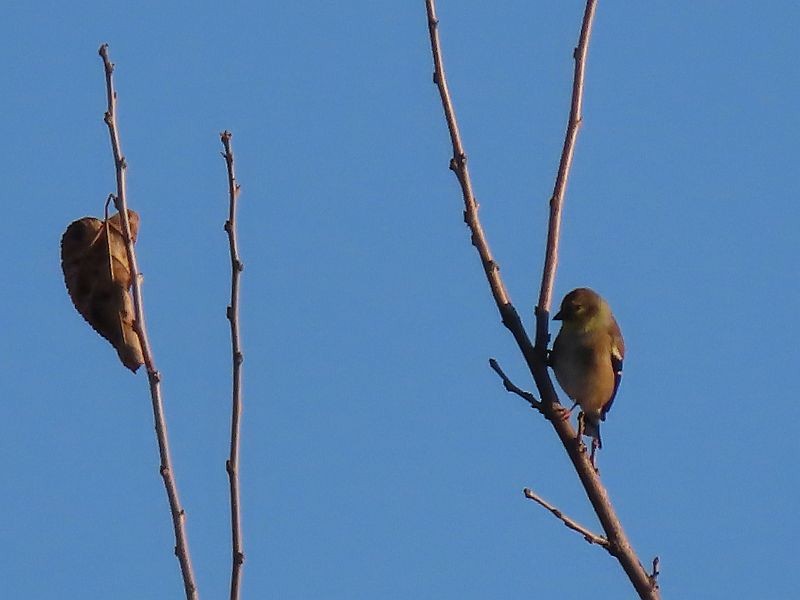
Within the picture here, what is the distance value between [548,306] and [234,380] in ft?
3.02

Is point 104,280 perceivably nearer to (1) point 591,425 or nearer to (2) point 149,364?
(2) point 149,364

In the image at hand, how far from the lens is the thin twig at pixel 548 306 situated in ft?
11.1

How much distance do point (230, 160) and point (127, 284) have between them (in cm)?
51

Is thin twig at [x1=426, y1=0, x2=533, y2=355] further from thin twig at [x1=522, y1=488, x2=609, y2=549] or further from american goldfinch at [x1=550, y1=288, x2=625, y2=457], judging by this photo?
american goldfinch at [x1=550, y1=288, x2=625, y2=457]

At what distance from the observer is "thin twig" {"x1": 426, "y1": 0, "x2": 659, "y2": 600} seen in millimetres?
3395

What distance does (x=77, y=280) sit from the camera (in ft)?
12.3

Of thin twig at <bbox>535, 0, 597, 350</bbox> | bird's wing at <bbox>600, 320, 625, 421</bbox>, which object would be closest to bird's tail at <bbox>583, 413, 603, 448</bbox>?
bird's wing at <bbox>600, 320, 625, 421</bbox>

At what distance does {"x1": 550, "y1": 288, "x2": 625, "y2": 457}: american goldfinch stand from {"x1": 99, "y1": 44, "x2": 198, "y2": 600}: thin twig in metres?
2.86

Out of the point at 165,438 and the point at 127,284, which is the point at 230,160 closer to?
the point at 127,284

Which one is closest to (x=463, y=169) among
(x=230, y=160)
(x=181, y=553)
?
(x=230, y=160)

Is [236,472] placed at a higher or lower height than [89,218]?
lower

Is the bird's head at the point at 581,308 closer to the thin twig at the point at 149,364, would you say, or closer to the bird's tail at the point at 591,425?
the bird's tail at the point at 591,425

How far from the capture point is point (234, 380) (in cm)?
329

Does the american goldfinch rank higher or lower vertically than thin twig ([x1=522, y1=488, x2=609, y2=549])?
higher
